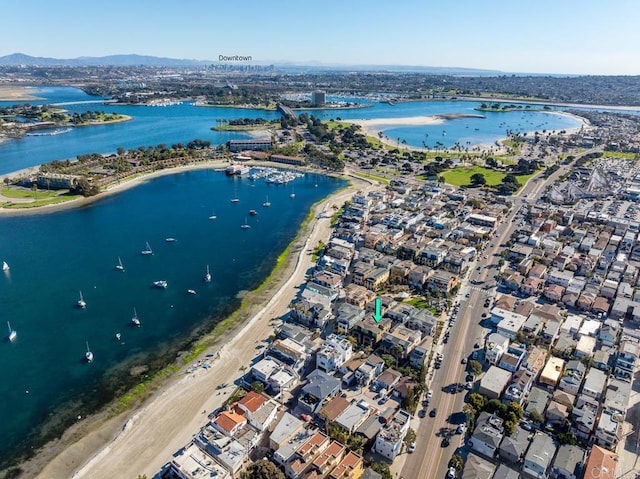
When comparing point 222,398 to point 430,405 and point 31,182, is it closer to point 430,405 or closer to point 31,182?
point 430,405

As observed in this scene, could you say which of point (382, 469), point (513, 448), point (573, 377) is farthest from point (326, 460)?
point (573, 377)

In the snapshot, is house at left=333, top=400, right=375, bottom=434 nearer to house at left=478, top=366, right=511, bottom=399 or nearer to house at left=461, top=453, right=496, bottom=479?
house at left=461, top=453, right=496, bottom=479

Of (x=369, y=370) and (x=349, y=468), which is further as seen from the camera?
(x=369, y=370)

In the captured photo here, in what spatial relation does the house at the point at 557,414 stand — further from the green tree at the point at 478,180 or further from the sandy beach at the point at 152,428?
the green tree at the point at 478,180

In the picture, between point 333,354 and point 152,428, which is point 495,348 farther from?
point 152,428

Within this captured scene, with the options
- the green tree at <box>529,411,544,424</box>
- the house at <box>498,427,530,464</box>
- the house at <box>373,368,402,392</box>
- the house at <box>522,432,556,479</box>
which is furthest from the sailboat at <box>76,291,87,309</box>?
the green tree at <box>529,411,544,424</box>

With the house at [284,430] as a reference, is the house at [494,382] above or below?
above

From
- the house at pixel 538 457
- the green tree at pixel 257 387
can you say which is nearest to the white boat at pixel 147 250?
the green tree at pixel 257 387

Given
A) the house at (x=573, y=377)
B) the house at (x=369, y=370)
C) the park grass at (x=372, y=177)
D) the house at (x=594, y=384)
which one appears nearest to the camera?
the house at (x=594, y=384)
